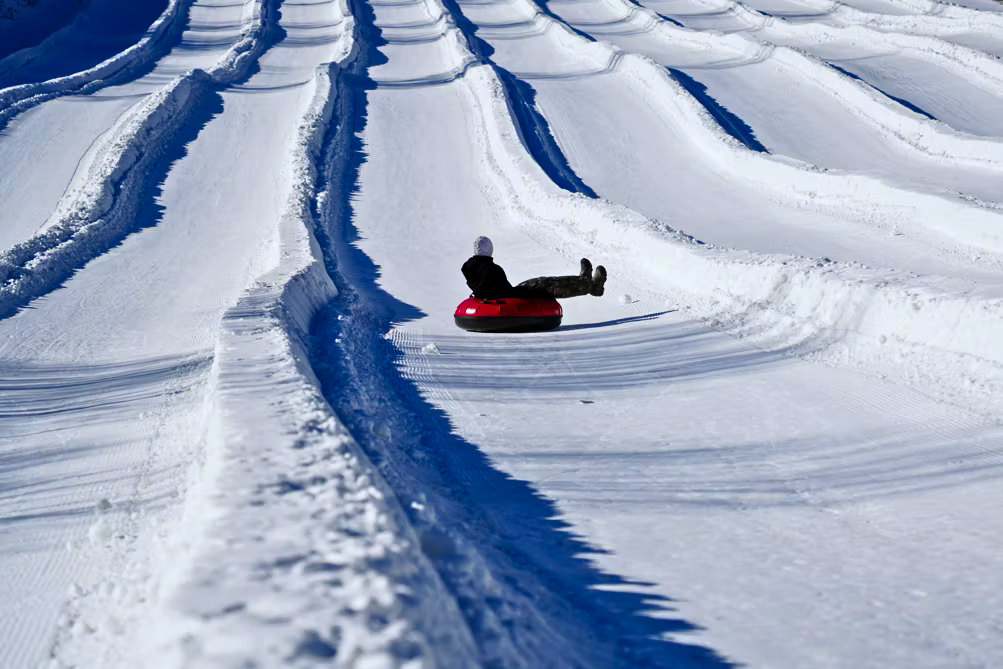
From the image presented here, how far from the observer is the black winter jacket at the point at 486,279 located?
33.0ft

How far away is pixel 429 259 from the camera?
15.7 metres

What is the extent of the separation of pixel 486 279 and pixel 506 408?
127 inches

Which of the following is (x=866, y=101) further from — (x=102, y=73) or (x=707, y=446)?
(x=102, y=73)

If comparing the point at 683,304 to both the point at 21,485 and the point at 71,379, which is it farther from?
the point at 21,485

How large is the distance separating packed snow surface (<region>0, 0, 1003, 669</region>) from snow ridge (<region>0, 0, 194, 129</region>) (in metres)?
3.84

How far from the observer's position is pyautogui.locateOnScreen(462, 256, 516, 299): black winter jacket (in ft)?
33.0

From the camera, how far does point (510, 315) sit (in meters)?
9.82

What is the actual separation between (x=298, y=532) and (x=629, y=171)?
18708 millimetres

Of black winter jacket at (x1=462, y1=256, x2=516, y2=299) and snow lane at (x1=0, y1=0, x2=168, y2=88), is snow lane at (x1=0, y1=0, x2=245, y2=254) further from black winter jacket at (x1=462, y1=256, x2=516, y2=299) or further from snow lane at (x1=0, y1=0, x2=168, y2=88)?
black winter jacket at (x1=462, y1=256, x2=516, y2=299)

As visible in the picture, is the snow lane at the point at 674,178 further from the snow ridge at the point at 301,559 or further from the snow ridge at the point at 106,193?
the snow ridge at the point at 106,193

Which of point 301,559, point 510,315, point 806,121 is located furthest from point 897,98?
point 301,559

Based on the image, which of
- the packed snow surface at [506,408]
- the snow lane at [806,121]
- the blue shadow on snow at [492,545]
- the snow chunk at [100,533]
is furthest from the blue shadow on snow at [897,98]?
the snow chunk at [100,533]

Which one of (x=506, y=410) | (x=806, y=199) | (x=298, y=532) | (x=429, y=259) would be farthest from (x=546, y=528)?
(x=806, y=199)

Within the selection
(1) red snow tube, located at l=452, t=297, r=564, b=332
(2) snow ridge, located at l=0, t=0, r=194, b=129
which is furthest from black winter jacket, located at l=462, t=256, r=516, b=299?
(2) snow ridge, located at l=0, t=0, r=194, b=129
